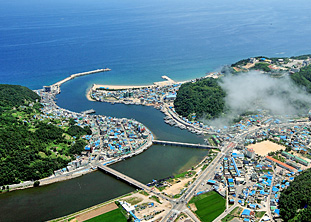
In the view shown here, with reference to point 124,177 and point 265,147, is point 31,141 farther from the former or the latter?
point 265,147

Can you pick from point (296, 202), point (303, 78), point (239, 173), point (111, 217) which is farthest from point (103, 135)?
point (303, 78)

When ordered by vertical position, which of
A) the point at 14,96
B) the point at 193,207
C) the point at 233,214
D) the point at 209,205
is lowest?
the point at 233,214

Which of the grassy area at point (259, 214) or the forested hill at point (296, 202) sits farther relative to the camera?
the grassy area at point (259, 214)

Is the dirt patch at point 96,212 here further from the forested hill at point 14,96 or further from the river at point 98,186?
the forested hill at point 14,96

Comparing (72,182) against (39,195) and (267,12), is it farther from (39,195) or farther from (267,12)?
(267,12)

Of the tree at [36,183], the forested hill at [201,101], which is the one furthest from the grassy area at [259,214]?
the tree at [36,183]

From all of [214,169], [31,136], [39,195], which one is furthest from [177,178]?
[31,136]
